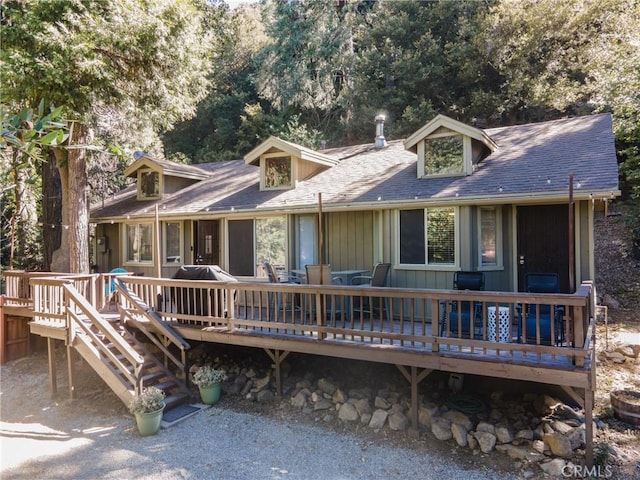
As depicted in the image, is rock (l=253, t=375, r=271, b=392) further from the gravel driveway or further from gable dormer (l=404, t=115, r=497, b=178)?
gable dormer (l=404, t=115, r=497, b=178)

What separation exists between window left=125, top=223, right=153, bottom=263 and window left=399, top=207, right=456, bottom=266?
23.1 feet

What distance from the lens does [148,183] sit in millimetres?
12508

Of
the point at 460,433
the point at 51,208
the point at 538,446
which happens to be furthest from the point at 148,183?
the point at 538,446

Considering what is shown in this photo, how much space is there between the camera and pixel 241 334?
6.67 metres

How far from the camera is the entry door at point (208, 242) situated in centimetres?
1065

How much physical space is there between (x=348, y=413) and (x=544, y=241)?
4581 mm

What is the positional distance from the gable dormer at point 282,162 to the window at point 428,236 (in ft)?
10.8

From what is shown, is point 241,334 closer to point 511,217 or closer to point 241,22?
point 511,217

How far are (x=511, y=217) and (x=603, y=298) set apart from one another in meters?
5.82

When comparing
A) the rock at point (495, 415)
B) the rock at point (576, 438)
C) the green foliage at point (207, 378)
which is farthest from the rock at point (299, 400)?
the rock at point (576, 438)

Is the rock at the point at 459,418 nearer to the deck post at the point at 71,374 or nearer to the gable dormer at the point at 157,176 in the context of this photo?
the deck post at the point at 71,374

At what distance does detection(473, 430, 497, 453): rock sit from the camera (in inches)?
198

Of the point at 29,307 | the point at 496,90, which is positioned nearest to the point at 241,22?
the point at 496,90

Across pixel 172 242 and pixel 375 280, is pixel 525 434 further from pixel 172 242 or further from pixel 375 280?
pixel 172 242
